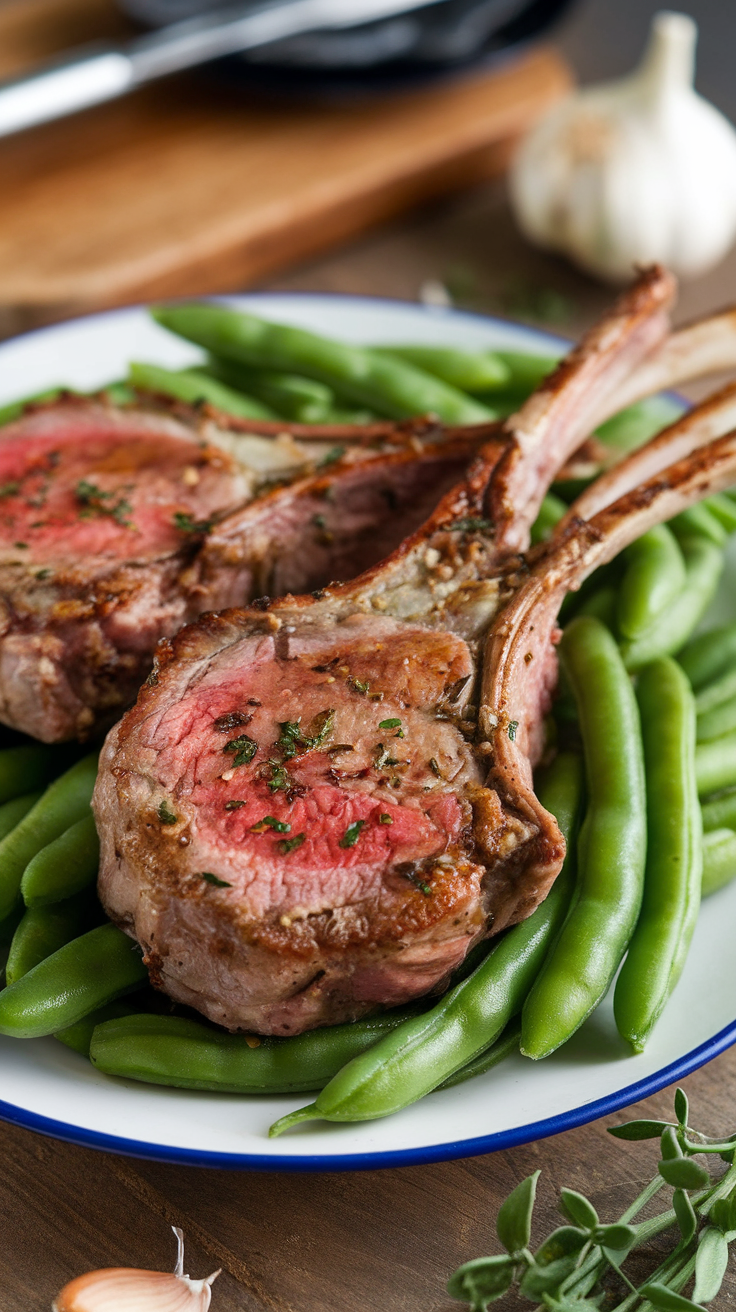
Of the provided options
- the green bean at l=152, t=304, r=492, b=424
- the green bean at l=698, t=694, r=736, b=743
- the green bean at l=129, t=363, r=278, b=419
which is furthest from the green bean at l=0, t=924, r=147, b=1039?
the green bean at l=152, t=304, r=492, b=424

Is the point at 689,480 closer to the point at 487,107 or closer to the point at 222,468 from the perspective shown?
the point at 222,468

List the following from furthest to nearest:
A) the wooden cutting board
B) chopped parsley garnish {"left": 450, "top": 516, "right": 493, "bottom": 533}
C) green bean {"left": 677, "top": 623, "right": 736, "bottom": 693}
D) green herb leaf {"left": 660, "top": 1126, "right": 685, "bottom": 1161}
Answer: the wooden cutting board, green bean {"left": 677, "top": 623, "right": 736, "bottom": 693}, chopped parsley garnish {"left": 450, "top": 516, "right": 493, "bottom": 533}, green herb leaf {"left": 660, "top": 1126, "right": 685, "bottom": 1161}

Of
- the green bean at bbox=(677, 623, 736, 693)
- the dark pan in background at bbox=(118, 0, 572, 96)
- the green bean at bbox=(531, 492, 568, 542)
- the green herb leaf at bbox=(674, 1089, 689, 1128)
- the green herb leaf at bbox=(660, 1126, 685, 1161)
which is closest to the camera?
the green herb leaf at bbox=(660, 1126, 685, 1161)

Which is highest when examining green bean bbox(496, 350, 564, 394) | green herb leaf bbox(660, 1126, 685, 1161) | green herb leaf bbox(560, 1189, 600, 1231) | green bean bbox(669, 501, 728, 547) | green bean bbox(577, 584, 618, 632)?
green bean bbox(496, 350, 564, 394)

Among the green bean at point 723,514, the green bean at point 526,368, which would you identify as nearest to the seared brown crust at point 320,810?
the green bean at point 723,514

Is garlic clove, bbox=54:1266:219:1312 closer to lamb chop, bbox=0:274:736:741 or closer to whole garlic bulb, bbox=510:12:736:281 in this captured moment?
lamb chop, bbox=0:274:736:741

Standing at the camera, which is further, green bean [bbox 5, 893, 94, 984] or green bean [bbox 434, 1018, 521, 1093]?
green bean [bbox 5, 893, 94, 984]

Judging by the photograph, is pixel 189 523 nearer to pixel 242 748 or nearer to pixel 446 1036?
pixel 242 748
